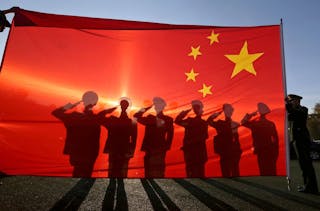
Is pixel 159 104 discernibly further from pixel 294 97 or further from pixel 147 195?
pixel 294 97

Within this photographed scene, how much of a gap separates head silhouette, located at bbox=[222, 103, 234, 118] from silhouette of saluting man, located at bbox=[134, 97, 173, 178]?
3.10 ft

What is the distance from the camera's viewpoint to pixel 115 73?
236 inches

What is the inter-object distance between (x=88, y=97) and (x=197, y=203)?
8.15ft

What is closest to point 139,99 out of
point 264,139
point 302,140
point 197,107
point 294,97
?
point 197,107

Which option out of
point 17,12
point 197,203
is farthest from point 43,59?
point 197,203

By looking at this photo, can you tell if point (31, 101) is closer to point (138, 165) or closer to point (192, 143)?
point (138, 165)

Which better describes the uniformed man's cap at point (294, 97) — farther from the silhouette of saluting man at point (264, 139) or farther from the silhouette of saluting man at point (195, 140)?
the silhouette of saluting man at point (195, 140)

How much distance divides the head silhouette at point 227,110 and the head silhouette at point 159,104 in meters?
1.04

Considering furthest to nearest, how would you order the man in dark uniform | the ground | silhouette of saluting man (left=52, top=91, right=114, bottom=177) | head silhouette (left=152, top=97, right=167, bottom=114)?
the man in dark uniform < head silhouette (left=152, top=97, right=167, bottom=114) < silhouette of saluting man (left=52, top=91, right=114, bottom=177) < the ground

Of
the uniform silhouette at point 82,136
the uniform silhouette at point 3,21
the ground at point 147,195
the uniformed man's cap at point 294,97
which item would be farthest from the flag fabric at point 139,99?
the uniformed man's cap at point 294,97

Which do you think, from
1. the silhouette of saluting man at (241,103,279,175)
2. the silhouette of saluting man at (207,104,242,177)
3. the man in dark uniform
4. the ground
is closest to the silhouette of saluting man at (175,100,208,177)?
the silhouette of saluting man at (207,104,242,177)

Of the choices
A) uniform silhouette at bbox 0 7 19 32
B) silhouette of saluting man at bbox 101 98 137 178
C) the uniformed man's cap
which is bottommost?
silhouette of saluting man at bbox 101 98 137 178

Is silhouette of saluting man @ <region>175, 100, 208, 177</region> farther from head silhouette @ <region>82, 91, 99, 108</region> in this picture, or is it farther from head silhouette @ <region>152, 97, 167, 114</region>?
head silhouette @ <region>82, 91, 99, 108</region>

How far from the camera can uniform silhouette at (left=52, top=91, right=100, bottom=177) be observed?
Answer: 5355mm
